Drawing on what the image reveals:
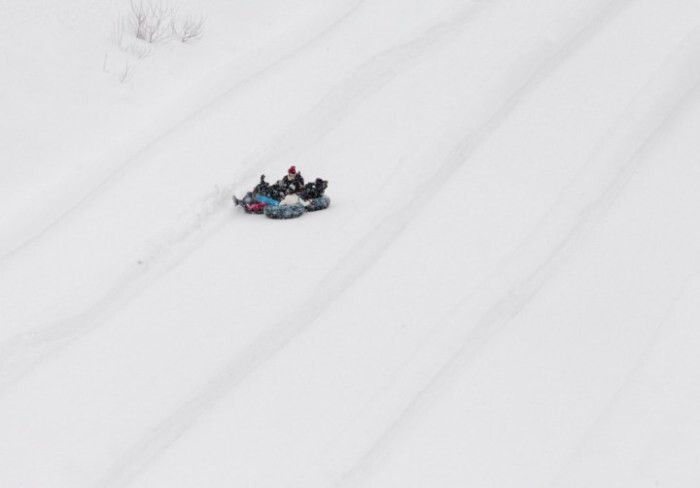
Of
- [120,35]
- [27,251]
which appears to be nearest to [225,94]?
[120,35]

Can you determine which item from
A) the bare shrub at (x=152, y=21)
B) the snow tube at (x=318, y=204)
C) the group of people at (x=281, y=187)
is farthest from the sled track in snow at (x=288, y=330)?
the bare shrub at (x=152, y=21)

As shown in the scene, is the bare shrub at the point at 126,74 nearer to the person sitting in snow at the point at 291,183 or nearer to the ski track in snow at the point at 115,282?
the ski track in snow at the point at 115,282

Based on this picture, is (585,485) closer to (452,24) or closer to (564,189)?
(564,189)

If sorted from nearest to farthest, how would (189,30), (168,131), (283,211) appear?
1. (283,211)
2. (168,131)
3. (189,30)

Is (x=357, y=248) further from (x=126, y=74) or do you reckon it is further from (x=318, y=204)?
(x=126, y=74)

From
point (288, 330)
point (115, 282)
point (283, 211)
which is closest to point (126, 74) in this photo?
point (283, 211)

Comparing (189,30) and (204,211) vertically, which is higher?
(189,30)
